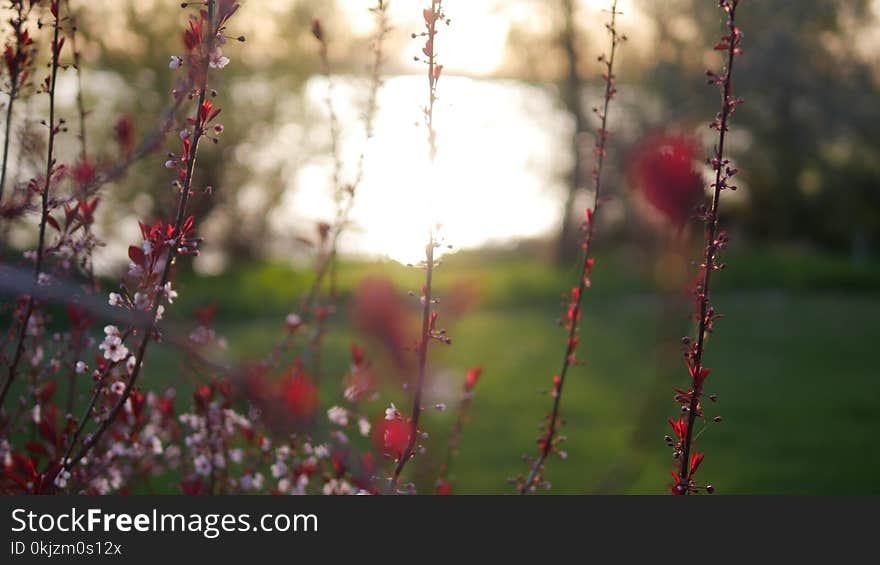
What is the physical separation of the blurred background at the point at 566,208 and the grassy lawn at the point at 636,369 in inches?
1.4

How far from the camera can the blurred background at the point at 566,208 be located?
21.5ft

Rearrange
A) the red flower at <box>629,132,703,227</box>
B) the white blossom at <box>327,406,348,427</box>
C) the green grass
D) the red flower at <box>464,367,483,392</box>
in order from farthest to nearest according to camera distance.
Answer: the green grass < the white blossom at <box>327,406,348,427</box> < the red flower at <box>464,367,483,392</box> < the red flower at <box>629,132,703,227</box>

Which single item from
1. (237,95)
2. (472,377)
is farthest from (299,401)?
(237,95)

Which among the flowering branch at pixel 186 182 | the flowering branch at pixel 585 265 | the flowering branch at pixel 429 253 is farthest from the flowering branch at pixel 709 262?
the flowering branch at pixel 186 182

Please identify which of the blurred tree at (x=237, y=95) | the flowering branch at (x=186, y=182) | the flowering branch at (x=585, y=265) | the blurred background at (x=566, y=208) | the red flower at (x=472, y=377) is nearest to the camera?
the flowering branch at (x=186, y=182)

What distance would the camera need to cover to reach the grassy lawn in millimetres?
5562

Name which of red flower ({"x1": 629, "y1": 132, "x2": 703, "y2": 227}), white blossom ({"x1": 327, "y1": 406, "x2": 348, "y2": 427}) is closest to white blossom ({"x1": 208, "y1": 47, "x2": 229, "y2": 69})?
red flower ({"x1": 629, "y1": 132, "x2": 703, "y2": 227})

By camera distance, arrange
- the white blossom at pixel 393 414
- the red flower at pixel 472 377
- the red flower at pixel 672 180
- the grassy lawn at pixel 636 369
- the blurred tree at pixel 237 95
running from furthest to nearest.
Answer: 1. the blurred tree at pixel 237 95
2. the grassy lawn at pixel 636 369
3. the red flower at pixel 472 377
4. the white blossom at pixel 393 414
5. the red flower at pixel 672 180

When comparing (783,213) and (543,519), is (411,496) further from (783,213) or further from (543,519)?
(783,213)

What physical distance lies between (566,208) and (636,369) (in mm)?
6191

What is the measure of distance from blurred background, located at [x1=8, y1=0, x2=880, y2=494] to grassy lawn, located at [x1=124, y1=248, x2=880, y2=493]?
0.12 feet

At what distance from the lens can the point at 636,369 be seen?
8.77 metres

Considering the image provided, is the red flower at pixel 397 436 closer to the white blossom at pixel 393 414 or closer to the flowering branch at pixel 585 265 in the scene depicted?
the white blossom at pixel 393 414

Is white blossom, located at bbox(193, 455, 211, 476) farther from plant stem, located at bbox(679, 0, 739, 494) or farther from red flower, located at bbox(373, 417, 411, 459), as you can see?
plant stem, located at bbox(679, 0, 739, 494)
